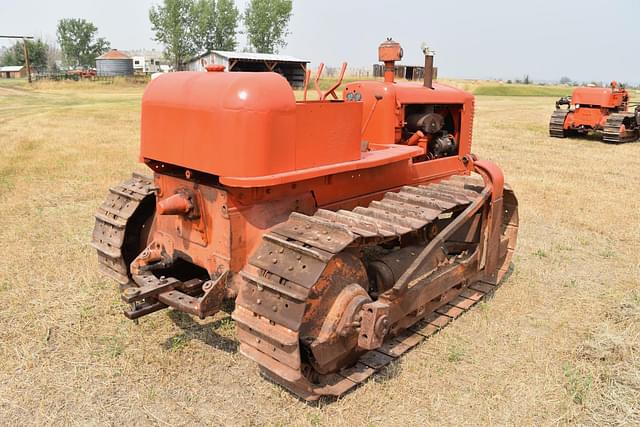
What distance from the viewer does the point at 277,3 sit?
7025 cm

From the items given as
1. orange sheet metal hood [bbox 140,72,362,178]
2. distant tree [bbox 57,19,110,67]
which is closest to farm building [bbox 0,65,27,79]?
distant tree [bbox 57,19,110,67]

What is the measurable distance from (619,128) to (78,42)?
91.9 metres

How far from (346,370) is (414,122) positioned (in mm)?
3420

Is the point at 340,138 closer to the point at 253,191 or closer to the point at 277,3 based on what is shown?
the point at 253,191

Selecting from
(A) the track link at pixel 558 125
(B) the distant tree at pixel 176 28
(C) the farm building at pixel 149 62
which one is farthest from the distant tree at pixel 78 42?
(A) the track link at pixel 558 125

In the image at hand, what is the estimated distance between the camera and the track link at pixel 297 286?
3.54 m

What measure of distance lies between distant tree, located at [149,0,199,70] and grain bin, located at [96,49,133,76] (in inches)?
268

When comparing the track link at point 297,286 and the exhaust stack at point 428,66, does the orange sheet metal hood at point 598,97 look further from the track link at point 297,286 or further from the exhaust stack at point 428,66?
the track link at point 297,286

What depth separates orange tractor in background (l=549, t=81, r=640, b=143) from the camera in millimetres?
18578

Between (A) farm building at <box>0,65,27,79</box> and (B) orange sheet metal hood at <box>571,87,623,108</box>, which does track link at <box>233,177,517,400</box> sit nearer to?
(B) orange sheet metal hood at <box>571,87,623,108</box>

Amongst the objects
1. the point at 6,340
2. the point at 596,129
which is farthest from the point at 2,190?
the point at 596,129

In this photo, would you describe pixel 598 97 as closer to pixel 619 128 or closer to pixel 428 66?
pixel 619 128

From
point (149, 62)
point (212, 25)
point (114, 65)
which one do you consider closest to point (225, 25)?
point (212, 25)

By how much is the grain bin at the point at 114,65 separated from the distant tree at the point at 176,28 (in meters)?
6.81
